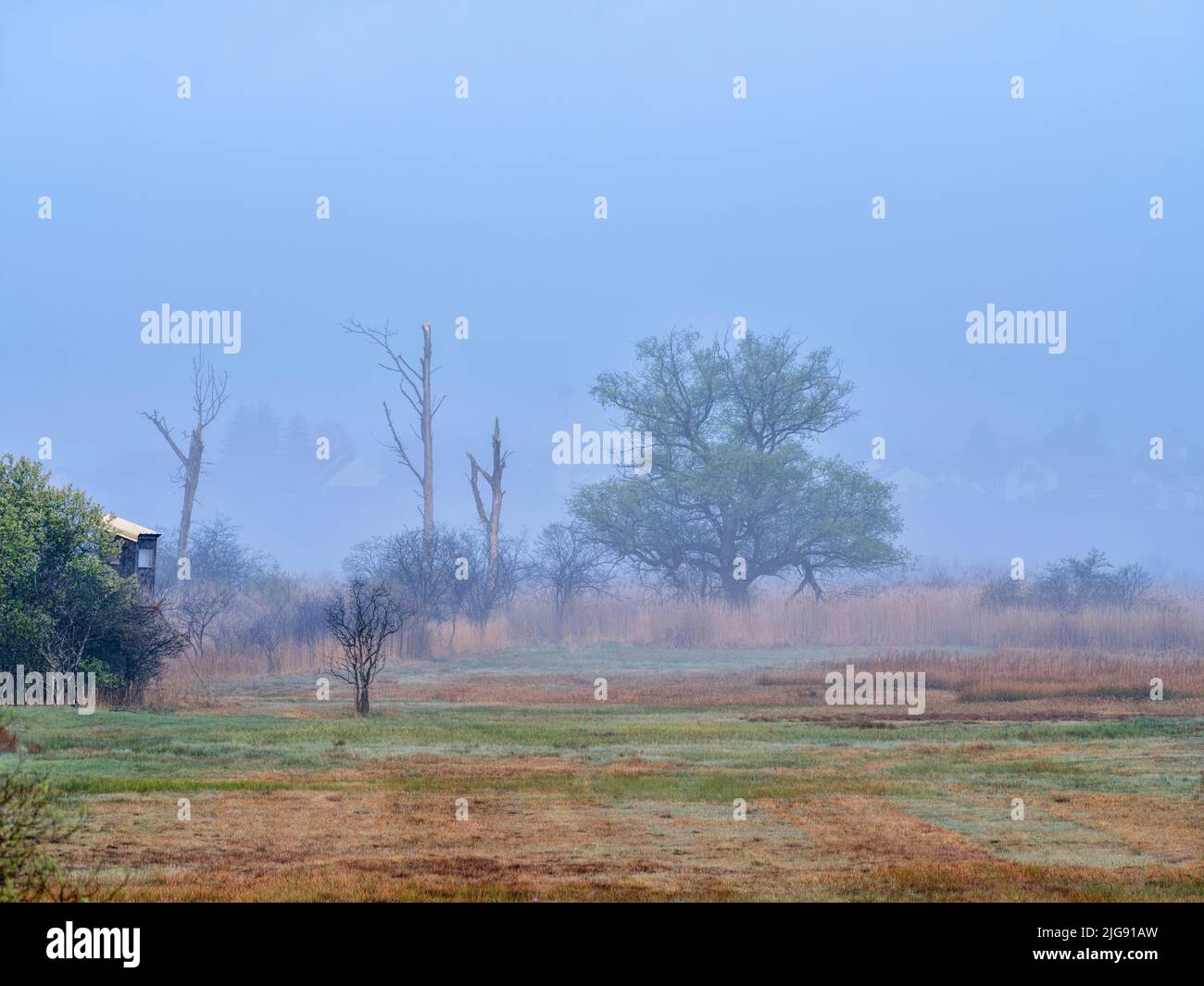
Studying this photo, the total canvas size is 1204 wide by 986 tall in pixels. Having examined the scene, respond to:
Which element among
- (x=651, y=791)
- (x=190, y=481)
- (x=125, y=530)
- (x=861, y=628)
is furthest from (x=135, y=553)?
(x=190, y=481)

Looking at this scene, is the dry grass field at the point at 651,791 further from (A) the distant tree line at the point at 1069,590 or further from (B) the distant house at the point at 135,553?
(A) the distant tree line at the point at 1069,590

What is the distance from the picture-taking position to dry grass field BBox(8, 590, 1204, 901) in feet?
38.6

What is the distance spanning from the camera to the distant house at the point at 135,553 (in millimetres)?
25406

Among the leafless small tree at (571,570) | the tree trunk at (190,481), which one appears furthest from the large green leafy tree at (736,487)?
the tree trunk at (190,481)

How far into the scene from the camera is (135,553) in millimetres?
26031

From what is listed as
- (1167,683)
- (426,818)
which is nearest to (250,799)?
(426,818)

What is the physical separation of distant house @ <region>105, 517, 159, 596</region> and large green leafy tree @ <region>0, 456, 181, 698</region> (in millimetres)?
1379

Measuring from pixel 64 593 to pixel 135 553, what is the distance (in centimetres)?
400

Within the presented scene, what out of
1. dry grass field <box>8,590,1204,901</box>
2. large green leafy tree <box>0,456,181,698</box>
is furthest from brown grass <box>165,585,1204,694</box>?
large green leafy tree <box>0,456,181,698</box>

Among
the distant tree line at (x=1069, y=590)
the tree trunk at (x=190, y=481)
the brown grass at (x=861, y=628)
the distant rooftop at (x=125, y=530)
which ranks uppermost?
the tree trunk at (x=190, y=481)

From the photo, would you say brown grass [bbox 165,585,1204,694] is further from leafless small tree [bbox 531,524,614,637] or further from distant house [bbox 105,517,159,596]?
distant house [bbox 105,517,159,596]

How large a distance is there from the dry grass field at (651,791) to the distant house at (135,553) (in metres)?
2.52
